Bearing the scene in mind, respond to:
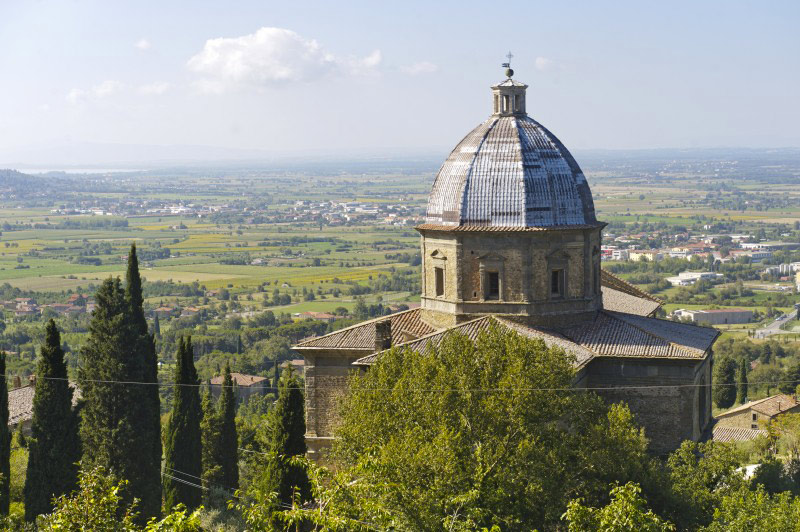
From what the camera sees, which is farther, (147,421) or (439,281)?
(439,281)

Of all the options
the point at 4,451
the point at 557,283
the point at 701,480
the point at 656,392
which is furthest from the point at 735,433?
the point at 4,451

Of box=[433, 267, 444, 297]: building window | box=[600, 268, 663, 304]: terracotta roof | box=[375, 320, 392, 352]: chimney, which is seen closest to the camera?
box=[375, 320, 392, 352]: chimney

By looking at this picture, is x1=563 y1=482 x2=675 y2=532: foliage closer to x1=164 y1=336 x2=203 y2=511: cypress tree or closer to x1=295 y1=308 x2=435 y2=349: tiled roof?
x1=295 y1=308 x2=435 y2=349: tiled roof

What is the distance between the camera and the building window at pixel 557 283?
34.2 m

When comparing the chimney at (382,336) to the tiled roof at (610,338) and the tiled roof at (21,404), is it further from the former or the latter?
the tiled roof at (21,404)

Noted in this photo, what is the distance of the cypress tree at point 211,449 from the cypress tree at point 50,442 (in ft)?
26.1

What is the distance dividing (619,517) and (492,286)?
13.9 meters

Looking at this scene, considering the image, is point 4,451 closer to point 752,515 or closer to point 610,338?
point 610,338

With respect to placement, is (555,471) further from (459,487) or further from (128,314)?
(128,314)

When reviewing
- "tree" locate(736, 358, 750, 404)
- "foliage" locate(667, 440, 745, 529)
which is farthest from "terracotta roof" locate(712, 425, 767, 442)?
"foliage" locate(667, 440, 745, 529)

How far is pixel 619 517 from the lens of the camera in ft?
68.8

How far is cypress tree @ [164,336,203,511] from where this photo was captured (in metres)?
35.6

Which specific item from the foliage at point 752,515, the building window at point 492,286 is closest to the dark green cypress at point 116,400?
the building window at point 492,286

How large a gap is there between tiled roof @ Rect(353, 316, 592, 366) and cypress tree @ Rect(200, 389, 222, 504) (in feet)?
31.7
